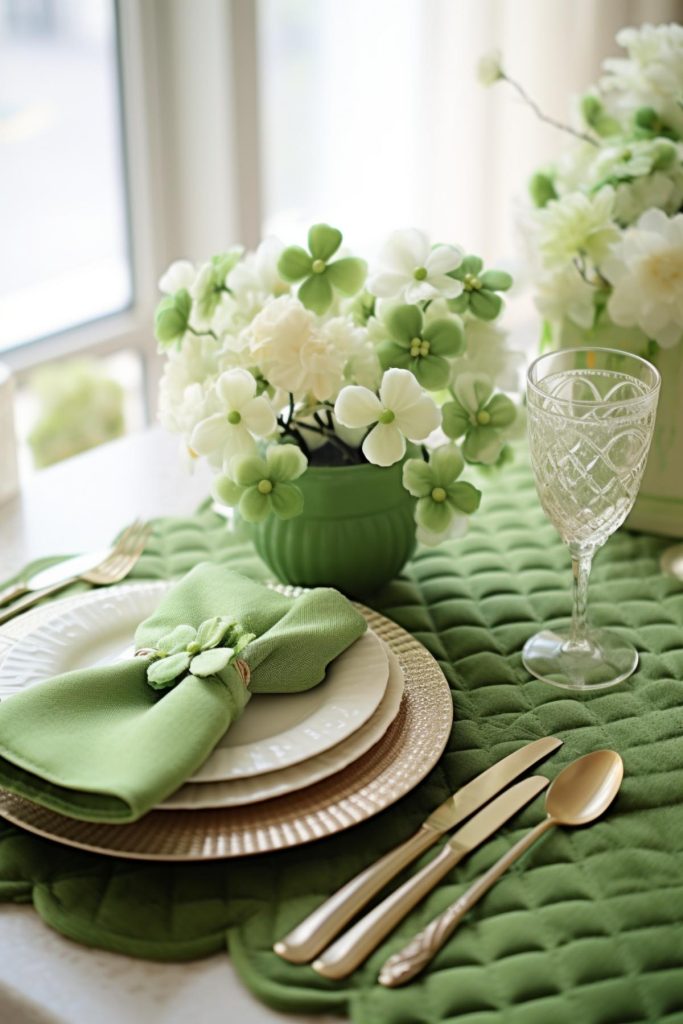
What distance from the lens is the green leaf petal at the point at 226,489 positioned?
91 centimetres

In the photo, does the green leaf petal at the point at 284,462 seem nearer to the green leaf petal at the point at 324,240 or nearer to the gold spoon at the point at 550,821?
the green leaf petal at the point at 324,240

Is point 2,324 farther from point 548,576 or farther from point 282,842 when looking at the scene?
point 282,842

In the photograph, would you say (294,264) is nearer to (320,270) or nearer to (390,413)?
(320,270)

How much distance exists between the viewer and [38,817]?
2.44 feet

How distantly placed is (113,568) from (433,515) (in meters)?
0.33

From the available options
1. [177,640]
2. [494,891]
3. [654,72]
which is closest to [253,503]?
[177,640]

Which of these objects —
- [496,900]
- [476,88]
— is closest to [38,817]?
[496,900]

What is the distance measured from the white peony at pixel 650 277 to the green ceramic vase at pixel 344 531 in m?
0.26

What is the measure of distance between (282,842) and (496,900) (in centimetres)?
13

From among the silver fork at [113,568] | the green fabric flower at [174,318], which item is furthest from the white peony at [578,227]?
the silver fork at [113,568]

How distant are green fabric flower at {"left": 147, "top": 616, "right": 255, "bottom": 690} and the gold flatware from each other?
19 cm

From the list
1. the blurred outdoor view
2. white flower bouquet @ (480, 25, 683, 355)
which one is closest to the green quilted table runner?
white flower bouquet @ (480, 25, 683, 355)

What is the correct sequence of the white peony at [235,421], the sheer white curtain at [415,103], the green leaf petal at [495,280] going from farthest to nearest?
the sheer white curtain at [415,103], the green leaf petal at [495,280], the white peony at [235,421]

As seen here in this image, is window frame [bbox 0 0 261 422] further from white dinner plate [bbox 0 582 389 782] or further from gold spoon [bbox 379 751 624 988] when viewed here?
gold spoon [bbox 379 751 624 988]
